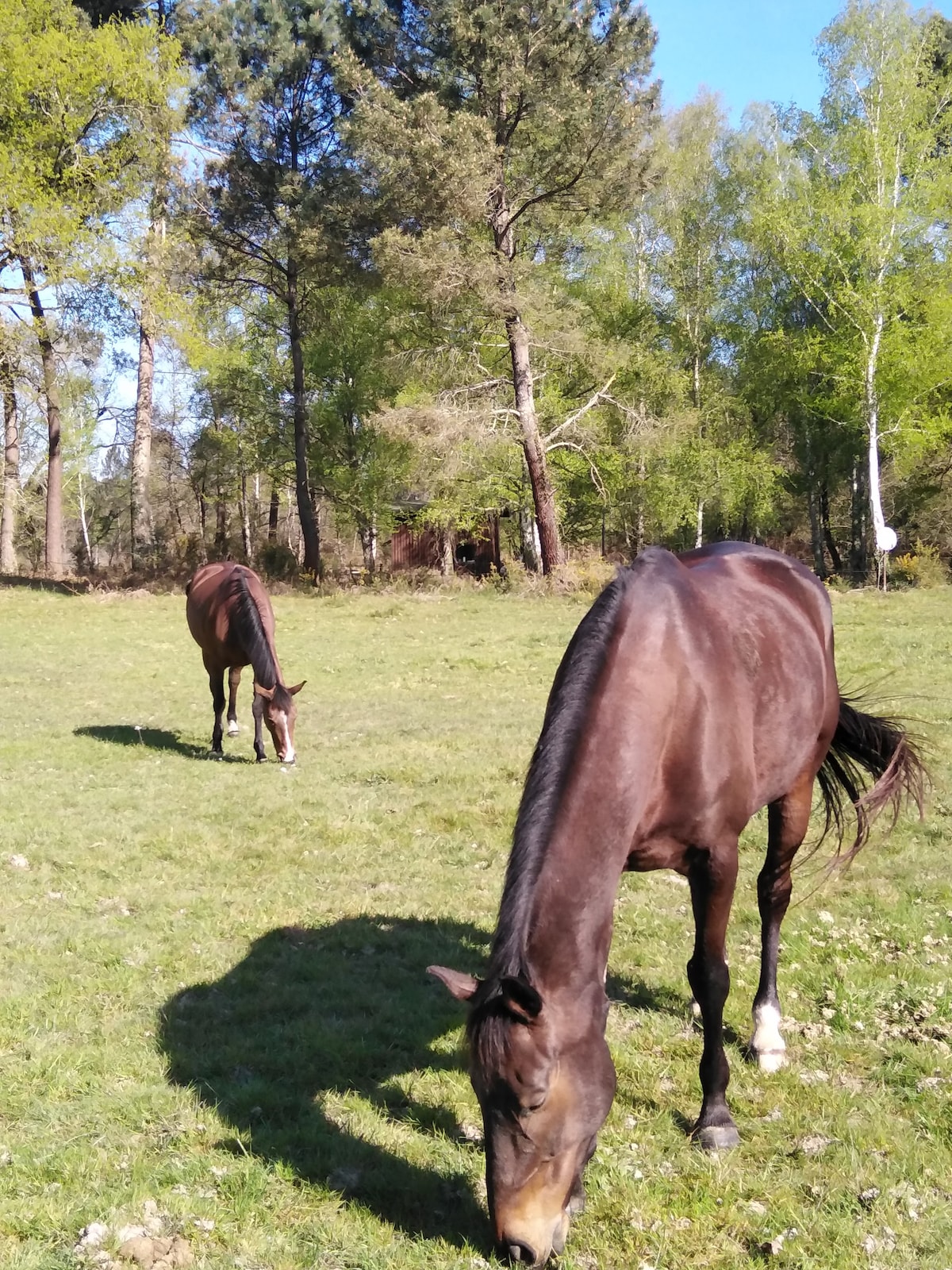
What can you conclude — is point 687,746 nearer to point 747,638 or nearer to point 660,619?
point 660,619

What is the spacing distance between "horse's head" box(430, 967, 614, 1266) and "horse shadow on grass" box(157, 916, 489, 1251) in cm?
60

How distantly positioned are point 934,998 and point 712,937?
176 centimetres

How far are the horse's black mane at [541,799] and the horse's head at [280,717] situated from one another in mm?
6441

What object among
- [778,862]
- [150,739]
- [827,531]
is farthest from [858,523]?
[778,862]

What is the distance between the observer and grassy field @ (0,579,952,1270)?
3184 mm

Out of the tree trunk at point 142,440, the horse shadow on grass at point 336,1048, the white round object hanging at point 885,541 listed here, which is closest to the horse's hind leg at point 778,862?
the horse shadow on grass at point 336,1048

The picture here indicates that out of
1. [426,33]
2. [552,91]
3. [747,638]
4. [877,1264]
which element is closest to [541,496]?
[552,91]

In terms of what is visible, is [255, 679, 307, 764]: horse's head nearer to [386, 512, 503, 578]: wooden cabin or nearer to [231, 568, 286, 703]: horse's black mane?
[231, 568, 286, 703]: horse's black mane

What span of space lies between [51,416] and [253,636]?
68.9 ft

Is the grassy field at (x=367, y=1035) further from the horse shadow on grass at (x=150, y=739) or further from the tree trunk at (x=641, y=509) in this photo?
the tree trunk at (x=641, y=509)

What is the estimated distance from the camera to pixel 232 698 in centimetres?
1129

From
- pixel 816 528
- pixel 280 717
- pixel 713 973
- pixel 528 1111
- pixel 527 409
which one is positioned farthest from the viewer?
pixel 816 528

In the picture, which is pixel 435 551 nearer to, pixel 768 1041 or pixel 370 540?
pixel 370 540

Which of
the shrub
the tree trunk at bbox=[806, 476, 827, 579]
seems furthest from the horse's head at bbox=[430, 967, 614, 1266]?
the tree trunk at bbox=[806, 476, 827, 579]
